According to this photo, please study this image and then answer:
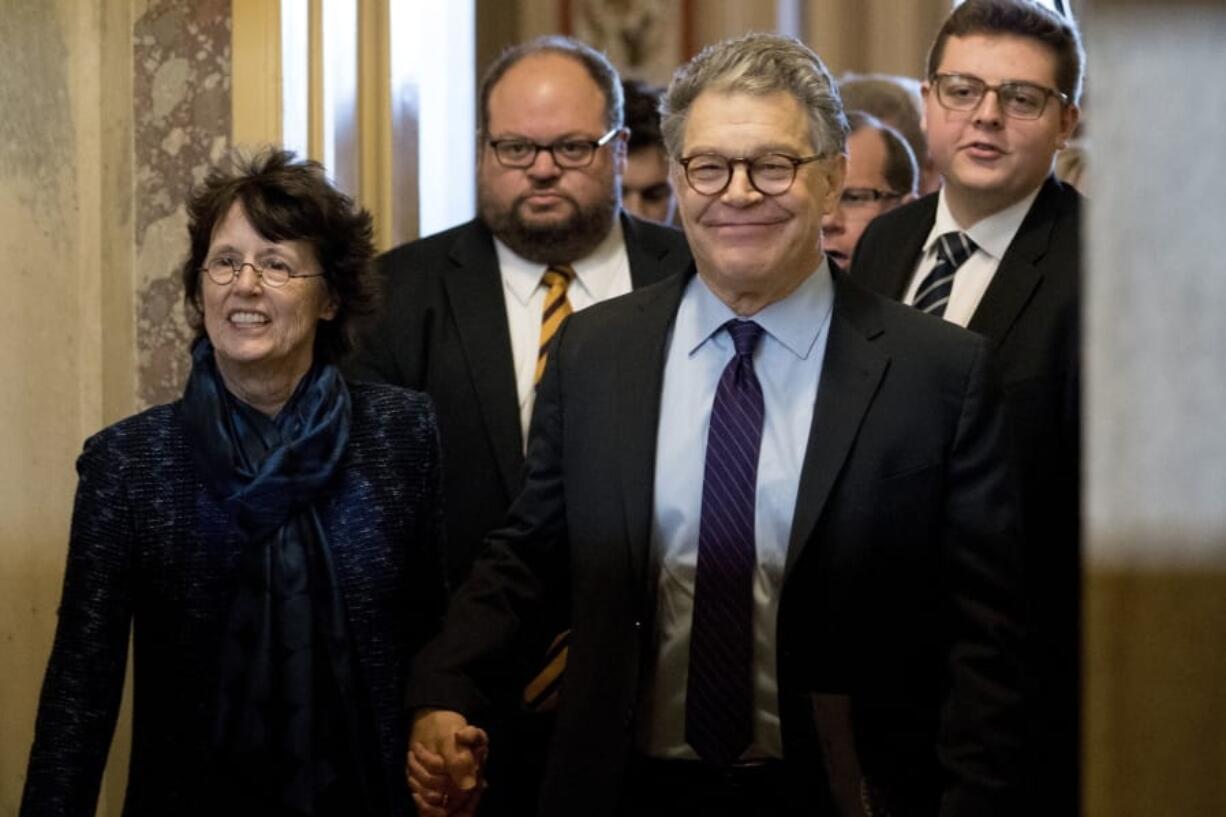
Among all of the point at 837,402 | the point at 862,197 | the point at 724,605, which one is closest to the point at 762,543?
the point at 724,605

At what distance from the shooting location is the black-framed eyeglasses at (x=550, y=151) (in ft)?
11.9

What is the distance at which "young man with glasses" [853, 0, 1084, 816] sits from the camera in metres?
2.90

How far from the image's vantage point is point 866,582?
7.96ft

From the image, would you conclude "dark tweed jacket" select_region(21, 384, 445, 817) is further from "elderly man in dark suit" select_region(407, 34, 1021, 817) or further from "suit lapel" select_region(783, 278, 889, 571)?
"suit lapel" select_region(783, 278, 889, 571)

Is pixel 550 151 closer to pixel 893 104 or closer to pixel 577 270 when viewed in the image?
pixel 577 270

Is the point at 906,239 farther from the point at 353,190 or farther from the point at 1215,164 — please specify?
the point at 1215,164

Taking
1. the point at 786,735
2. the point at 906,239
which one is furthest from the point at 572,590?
the point at 906,239

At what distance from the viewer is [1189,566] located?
57 centimetres

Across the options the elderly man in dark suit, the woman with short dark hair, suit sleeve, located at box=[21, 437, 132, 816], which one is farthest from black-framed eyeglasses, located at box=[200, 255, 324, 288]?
the elderly man in dark suit

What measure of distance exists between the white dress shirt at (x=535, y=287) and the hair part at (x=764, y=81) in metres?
1.00

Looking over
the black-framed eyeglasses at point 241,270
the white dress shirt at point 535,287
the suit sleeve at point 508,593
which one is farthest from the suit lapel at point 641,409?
the white dress shirt at point 535,287

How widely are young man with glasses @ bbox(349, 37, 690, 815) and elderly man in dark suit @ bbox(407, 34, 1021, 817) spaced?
0.84m

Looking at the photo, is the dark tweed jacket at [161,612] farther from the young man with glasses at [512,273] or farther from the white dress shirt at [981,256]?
the white dress shirt at [981,256]

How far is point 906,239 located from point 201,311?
4.14ft
